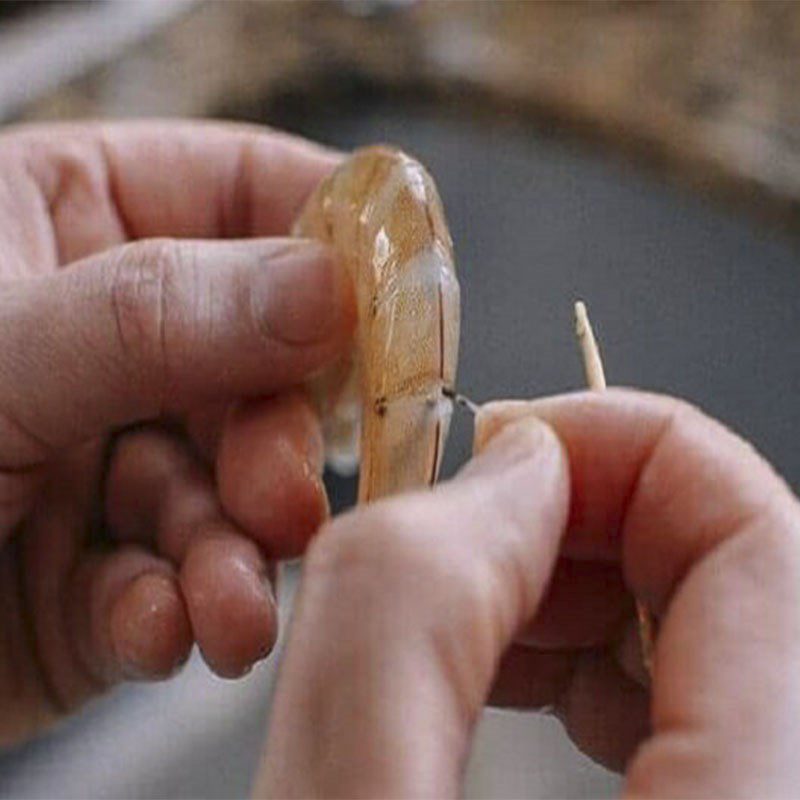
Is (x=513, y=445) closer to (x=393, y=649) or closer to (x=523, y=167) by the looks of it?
(x=393, y=649)

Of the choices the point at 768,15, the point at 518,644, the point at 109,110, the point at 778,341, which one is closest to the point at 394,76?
the point at 109,110

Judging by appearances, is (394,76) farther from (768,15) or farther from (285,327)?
(285,327)

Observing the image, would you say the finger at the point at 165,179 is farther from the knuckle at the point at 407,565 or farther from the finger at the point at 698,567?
the knuckle at the point at 407,565

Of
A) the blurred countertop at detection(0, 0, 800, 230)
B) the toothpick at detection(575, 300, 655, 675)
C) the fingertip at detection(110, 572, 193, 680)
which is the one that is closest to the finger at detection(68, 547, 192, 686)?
the fingertip at detection(110, 572, 193, 680)

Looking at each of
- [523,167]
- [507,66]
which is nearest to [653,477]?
[523,167]

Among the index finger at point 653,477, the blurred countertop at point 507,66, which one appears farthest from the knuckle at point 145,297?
the blurred countertop at point 507,66

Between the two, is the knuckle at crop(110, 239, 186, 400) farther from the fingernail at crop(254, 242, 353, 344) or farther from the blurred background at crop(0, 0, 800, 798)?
the blurred background at crop(0, 0, 800, 798)
